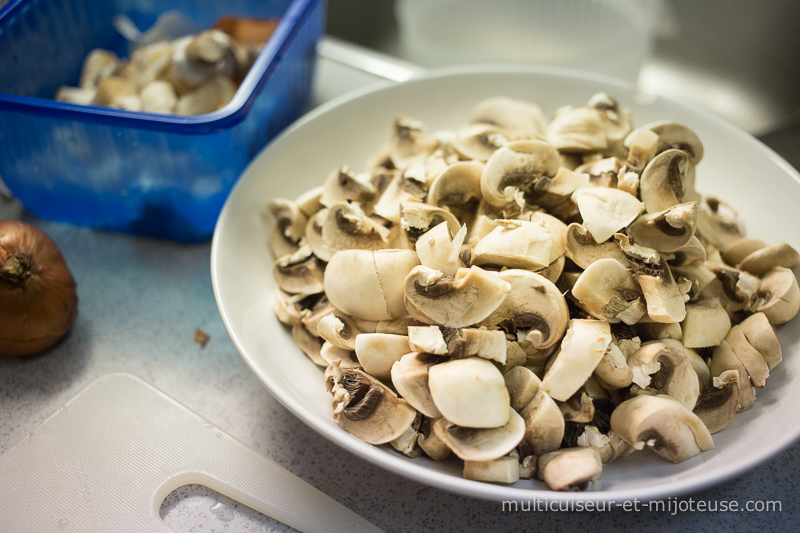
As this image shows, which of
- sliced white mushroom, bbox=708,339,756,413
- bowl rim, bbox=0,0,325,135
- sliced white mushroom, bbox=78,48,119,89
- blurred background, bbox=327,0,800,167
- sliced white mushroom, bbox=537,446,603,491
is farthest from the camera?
blurred background, bbox=327,0,800,167

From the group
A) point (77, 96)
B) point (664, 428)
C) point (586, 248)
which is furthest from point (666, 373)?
point (77, 96)

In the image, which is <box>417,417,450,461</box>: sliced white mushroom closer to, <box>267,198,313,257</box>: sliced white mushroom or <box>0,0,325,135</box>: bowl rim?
<box>267,198,313,257</box>: sliced white mushroom

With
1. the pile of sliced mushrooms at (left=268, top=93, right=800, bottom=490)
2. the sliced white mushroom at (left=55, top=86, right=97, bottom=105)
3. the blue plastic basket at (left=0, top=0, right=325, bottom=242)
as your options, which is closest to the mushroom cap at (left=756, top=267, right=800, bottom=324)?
the pile of sliced mushrooms at (left=268, top=93, right=800, bottom=490)

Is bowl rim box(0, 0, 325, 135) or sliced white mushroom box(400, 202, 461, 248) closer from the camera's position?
sliced white mushroom box(400, 202, 461, 248)

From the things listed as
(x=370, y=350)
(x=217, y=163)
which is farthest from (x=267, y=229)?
(x=370, y=350)

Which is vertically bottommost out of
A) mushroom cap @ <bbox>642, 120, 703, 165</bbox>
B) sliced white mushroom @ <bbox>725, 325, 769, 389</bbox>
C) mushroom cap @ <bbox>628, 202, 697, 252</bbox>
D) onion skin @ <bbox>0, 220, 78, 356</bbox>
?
onion skin @ <bbox>0, 220, 78, 356</bbox>

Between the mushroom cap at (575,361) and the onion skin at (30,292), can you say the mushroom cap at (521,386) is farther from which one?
the onion skin at (30,292)

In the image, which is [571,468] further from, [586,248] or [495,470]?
[586,248]
